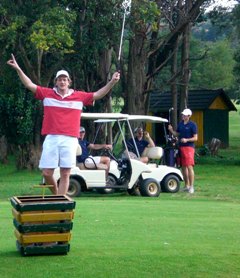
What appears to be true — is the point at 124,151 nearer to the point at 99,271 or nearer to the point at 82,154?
the point at 82,154

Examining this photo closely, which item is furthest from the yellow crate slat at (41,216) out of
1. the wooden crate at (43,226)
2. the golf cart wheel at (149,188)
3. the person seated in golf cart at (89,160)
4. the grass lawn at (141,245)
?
the golf cart wheel at (149,188)

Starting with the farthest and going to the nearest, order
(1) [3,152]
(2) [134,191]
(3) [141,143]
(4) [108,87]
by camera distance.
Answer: (1) [3,152], (3) [141,143], (2) [134,191], (4) [108,87]

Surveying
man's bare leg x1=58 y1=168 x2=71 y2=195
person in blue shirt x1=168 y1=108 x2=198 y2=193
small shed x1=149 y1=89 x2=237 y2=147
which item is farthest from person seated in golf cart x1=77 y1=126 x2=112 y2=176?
small shed x1=149 y1=89 x2=237 y2=147

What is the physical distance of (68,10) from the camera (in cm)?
2870

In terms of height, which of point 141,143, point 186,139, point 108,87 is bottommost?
point 141,143

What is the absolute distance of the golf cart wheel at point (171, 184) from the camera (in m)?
21.1

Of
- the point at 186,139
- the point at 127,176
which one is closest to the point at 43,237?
the point at 127,176

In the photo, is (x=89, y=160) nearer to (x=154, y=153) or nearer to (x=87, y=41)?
(x=154, y=153)

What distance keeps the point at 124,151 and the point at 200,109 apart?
34631 mm

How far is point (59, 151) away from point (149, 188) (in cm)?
1020

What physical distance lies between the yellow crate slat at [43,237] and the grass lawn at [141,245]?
0.16 meters

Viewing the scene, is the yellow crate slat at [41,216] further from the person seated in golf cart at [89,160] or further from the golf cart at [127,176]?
the person seated in golf cart at [89,160]

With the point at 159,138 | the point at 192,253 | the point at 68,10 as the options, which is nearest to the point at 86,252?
the point at 192,253

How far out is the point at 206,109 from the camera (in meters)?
54.9
